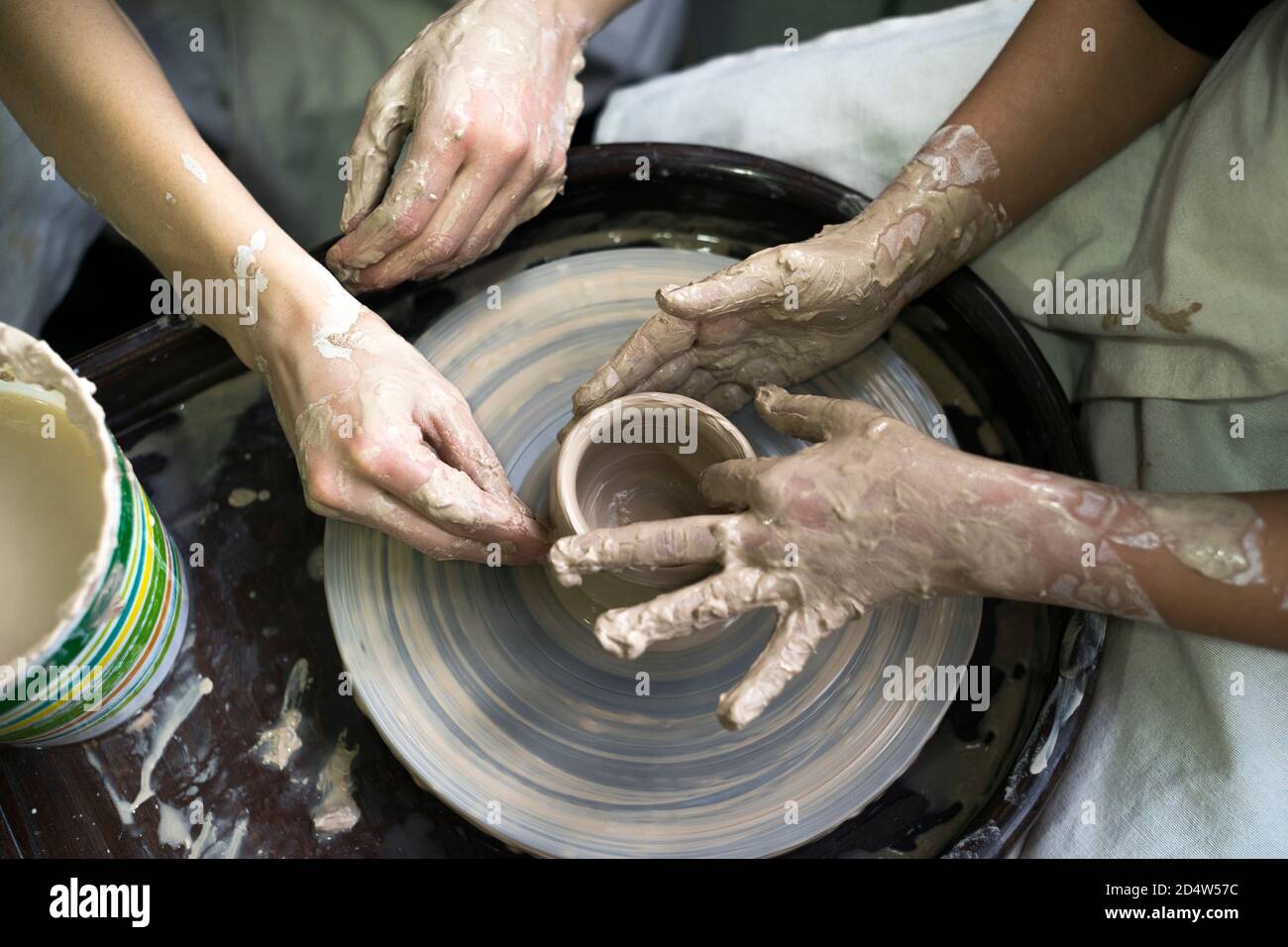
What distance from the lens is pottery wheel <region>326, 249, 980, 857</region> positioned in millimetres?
1326

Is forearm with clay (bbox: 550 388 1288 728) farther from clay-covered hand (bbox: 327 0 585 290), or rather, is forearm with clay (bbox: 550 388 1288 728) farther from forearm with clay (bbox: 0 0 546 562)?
clay-covered hand (bbox: 327 0 585 290)

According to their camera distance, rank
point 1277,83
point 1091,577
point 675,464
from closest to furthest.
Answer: point 1091,577, point 1277,83, point 675,464

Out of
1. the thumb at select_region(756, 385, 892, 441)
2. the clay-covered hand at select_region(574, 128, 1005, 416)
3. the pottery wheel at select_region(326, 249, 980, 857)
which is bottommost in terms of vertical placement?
the pottery wheel at select_region(326, 249, 980, 857)

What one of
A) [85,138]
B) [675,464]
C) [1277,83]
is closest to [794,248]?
[675,464]

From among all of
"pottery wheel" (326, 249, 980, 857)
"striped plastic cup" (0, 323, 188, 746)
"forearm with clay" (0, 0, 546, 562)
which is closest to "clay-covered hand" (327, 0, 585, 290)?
"forearm with clay" (0, 0, 546, 562)

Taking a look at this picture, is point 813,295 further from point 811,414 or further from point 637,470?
point 637,470

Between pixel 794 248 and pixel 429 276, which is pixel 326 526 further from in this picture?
pixel 794 248

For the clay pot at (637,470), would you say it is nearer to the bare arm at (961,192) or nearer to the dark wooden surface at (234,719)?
the bare arm at (961,192)

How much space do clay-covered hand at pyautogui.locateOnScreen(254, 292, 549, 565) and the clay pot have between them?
0.28ft

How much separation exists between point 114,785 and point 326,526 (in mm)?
436

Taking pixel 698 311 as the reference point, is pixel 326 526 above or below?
below

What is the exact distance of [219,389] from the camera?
1.54 m

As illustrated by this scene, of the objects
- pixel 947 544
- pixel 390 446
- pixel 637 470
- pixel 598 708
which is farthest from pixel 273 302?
pixel 947 544

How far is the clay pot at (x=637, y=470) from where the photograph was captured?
1312 millimetres
